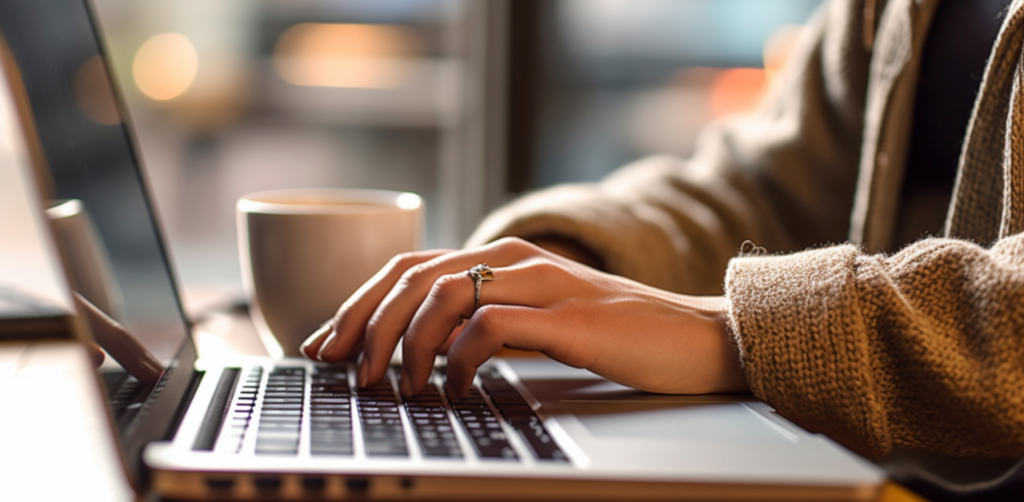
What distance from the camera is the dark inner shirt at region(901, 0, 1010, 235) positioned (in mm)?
650

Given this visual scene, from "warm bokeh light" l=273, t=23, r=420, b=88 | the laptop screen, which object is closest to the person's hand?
the laptop screen

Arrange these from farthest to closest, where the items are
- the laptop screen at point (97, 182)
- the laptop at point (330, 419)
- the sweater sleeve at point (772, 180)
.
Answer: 1. the sweater sleeve at point (772, 180)
2. the laptop screen at point (97, 182)
3. the laptop at point (330, 419)

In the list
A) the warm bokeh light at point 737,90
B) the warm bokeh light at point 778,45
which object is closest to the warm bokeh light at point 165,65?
the warm bokeh light at point 737,90

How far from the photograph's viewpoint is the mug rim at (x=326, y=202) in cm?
56

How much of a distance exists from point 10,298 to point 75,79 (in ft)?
1.03

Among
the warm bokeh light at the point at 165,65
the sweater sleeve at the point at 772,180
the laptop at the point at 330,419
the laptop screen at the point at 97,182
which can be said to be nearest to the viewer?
the laptop at the point at 330,419

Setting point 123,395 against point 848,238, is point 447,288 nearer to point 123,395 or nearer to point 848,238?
point 123,395

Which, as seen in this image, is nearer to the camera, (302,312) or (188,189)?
(302,312)

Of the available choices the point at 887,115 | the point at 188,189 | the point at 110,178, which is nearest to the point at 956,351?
the point at 887,115

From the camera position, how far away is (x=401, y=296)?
18.3 inches

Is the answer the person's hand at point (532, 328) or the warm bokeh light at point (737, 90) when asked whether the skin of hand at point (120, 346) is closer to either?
the person's hand at point (532, 328)

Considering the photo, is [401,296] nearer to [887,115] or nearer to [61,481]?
[61,481]

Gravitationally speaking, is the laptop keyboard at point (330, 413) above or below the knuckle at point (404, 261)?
below

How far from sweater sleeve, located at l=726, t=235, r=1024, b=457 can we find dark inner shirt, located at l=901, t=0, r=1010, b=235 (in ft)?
0.90
